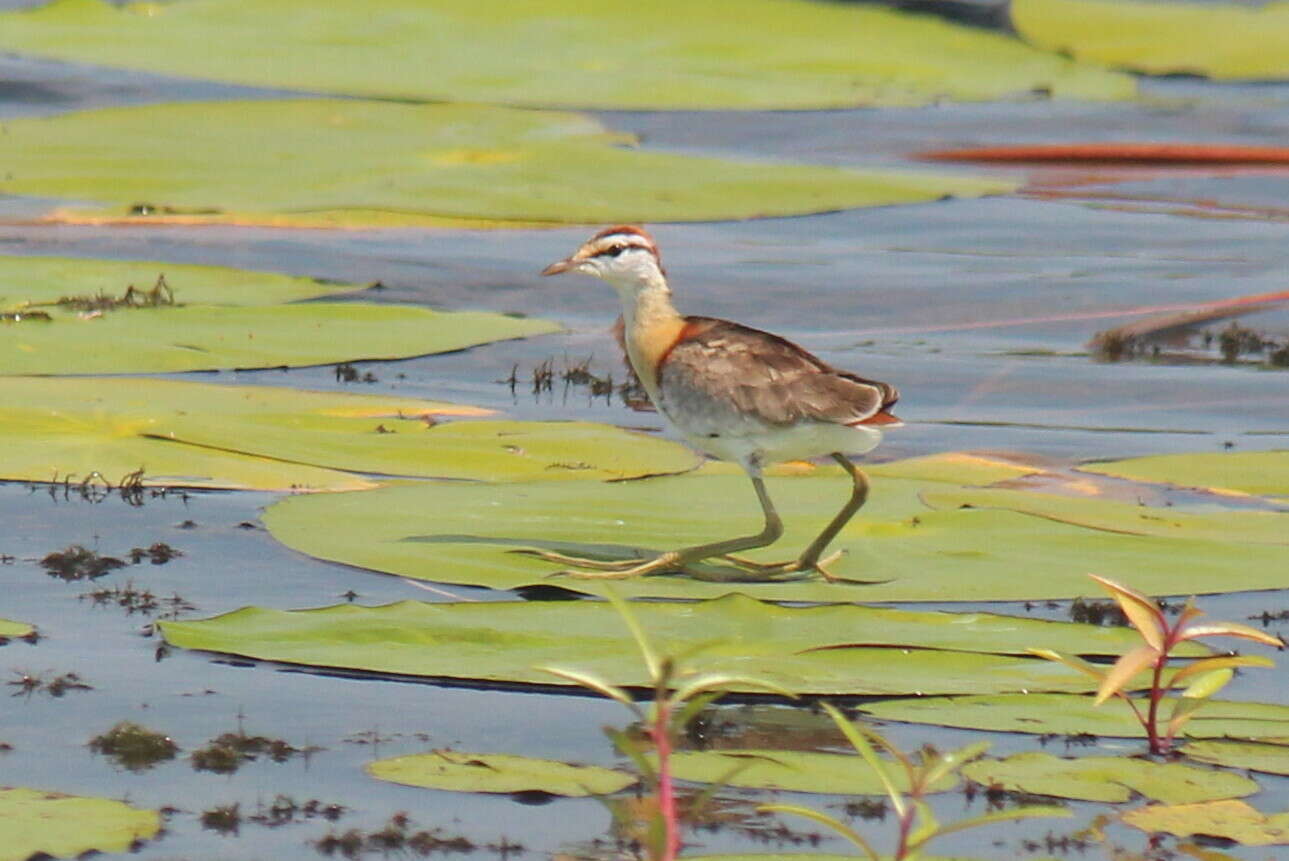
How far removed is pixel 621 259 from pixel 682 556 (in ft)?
3.16

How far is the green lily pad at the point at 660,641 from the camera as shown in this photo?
4898 millimetres

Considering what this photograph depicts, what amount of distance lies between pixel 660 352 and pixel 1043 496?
3.95ft

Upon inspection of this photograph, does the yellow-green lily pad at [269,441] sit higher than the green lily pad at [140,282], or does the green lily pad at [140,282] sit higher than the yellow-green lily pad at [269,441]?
the green lily pad at [140,282]

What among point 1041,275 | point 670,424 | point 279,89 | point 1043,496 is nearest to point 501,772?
point 670,424

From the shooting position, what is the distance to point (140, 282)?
31.8ft

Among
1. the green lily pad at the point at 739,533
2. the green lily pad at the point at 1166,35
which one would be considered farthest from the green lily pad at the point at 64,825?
the green lily pad at the point at 1166,35

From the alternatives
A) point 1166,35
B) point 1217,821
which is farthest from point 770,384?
point 1166,35

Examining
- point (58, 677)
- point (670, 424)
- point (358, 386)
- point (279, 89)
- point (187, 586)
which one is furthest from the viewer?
point (279, 89)

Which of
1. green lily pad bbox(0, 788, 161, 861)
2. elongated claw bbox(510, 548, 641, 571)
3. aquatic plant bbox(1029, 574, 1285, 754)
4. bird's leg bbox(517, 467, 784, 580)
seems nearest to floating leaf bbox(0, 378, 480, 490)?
elongated claw bbox(510, 548, 641, 571)

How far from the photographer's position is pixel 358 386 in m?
8.49

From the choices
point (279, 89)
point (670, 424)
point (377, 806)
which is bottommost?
point (377, 806)

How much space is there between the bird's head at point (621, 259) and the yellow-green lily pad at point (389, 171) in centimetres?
549

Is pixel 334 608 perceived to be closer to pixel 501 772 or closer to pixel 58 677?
pixel 58 677

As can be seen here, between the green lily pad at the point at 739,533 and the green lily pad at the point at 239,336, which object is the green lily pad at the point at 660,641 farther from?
the green lily pad at the point at 239,336
